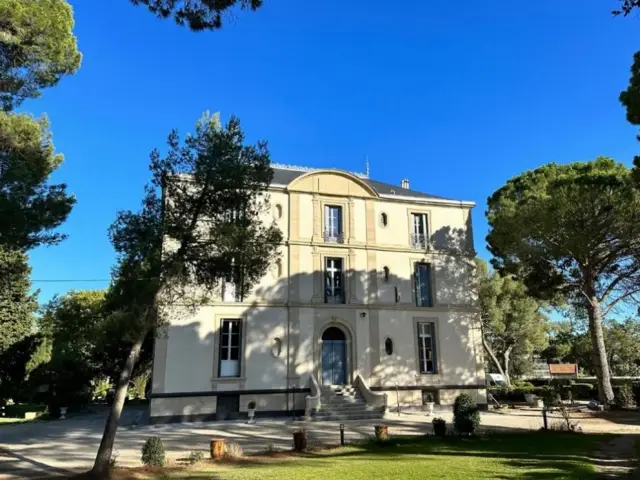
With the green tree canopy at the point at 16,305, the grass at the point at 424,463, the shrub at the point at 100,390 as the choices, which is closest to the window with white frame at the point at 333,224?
the grass at the point at 424,463

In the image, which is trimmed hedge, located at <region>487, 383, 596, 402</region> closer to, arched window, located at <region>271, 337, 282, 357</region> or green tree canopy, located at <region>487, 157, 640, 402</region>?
green tree canopy, located at <region>487, 157, 640, 402</region>

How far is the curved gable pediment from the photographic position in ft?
71.7

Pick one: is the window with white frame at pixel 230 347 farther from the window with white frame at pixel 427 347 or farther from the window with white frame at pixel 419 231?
the window with white frame at pixel 419 231

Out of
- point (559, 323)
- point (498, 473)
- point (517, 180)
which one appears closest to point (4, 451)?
point (498, 473)

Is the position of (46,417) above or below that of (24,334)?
below

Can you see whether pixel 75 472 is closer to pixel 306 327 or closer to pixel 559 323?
pixel 306 327

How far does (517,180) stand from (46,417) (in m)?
25.8

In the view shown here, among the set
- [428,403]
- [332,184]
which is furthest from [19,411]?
[428,403]

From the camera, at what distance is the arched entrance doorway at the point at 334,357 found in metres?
20.6

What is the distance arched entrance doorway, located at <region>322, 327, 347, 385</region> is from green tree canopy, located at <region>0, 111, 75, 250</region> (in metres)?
11.5

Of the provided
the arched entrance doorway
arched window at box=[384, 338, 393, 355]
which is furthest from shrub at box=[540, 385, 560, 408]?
the arched entrance doorway

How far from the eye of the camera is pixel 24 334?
79.1 feet

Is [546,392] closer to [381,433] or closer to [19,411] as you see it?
[381,433]

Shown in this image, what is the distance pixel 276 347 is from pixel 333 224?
20.6ft
